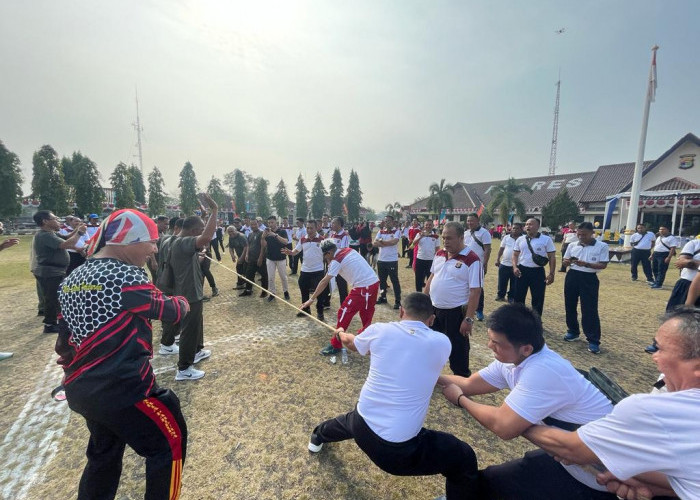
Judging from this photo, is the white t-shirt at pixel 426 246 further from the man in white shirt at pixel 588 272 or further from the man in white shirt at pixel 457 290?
the man in white shirt at pixel 457 290

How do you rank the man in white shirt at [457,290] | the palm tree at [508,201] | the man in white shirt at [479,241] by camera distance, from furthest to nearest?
the palm tree at [508,201]
the man in white shirt at [479,241]
the man in white shirt at [457,290]

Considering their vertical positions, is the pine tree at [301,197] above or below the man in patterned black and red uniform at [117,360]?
above

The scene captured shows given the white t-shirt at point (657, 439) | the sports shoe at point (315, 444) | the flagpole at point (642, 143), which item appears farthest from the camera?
the flagpole at point (642, 143)

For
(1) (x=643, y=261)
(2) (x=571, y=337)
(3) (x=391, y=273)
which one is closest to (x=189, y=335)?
(3) (x=391, y=273)

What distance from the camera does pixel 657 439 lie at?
127cm

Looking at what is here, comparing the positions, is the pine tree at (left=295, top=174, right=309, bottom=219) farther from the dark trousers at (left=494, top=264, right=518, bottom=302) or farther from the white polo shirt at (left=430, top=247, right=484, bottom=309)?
the white polo shirt at (left=430, top=247, right=484, bottom=309)

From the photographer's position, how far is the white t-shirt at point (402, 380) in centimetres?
210

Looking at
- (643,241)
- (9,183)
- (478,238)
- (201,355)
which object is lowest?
(201,355)

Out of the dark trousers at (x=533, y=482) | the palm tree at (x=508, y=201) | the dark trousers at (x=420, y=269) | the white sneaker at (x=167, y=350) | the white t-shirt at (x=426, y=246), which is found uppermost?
the palm tree at (x=508, y=201)

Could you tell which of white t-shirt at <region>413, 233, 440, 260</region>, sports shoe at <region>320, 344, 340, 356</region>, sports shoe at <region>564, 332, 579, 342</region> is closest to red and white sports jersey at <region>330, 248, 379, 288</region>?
sports shoe at <region>320, 344, 340, 356</region>

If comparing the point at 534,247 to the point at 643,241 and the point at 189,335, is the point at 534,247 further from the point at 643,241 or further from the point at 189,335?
the point at 643,241

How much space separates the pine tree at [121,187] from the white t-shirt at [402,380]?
186ft

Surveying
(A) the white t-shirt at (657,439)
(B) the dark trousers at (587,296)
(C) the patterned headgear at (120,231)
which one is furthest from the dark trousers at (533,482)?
(B) the dark trousers at (587,296)

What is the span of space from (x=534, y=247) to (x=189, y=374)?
659 cm
